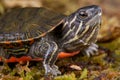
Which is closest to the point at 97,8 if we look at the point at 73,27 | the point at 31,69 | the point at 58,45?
the point at 73,27

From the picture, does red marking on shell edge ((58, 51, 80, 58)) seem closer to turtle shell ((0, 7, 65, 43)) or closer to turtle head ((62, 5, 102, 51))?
turtle head ((62, 5, 102, 51))

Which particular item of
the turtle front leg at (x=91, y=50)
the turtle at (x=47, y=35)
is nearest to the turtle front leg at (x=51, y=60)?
the turtle at (x=47, y=35)

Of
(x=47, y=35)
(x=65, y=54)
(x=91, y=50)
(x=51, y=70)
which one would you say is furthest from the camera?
(x=91, y=50)

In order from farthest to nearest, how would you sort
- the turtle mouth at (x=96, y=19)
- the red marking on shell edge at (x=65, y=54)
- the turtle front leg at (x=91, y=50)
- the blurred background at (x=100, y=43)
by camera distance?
the turtle front leg at (x=91, y=50) < the red marking on shell edge at (x=65, y=54) < the turtle mouth at (x=96, y=19) < the blurred background at (x=100, y=43)

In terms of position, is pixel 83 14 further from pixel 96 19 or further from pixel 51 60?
pixel 51 60

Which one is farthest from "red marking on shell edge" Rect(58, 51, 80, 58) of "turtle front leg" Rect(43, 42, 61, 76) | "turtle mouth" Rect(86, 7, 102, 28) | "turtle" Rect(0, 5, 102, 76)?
"turtle mouth" Rect(86, 7, 102, 28)

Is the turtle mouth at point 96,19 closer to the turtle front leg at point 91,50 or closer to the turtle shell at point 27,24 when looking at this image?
the turtle shell at point 27,24

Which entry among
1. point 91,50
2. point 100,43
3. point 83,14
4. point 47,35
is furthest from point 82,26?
point 100,43
